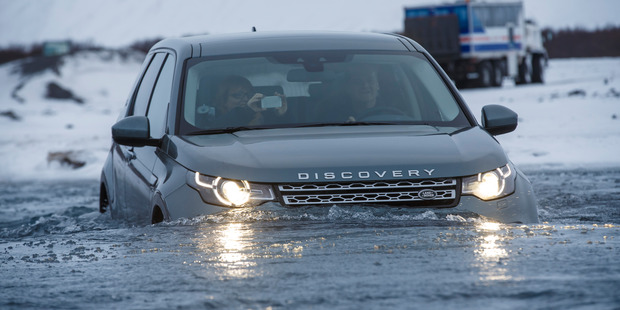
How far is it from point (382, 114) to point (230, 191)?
4.53ft

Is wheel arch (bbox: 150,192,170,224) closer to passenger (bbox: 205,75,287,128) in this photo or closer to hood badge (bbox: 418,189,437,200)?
passenger (bbox: 205,75,287,128)

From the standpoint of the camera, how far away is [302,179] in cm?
557

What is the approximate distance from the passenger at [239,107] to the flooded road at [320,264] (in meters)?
0.87

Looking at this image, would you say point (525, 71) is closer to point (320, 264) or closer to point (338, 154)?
point (338, 154)

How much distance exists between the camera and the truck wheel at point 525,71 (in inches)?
1669

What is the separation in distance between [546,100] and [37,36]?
13626cm

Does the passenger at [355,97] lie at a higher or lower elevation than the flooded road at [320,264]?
higher

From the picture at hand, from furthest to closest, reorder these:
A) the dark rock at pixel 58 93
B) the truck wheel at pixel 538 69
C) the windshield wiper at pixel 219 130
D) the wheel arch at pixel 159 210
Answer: the dark rock at pixel 58 93 < the truck wheel at pixel 538 69 < the windshield wiper at pixel 219 130 < the wheel arch at pixel 159 210

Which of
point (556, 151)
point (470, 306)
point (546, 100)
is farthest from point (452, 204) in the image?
point (546, 100)

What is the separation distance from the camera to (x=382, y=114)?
266 inches

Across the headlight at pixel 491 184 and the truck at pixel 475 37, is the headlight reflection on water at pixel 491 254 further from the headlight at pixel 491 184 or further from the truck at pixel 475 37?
the truck at pixel 475 37

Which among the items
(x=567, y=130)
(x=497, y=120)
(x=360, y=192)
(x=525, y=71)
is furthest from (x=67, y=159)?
(x=525, y=71)

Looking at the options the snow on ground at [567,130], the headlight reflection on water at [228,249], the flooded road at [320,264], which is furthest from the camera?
the snow on ground at [567,130]

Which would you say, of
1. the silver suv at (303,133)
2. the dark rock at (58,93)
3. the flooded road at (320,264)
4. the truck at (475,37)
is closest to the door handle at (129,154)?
the silver suv at (303,133)
